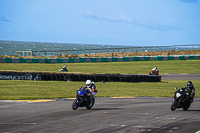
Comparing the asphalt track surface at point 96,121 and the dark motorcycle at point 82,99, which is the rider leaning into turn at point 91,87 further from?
the asphalt track surface at point 96,121

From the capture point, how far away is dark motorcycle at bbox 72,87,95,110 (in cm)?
1539

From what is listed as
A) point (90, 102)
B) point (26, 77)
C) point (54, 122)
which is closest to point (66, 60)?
point (26, 77)

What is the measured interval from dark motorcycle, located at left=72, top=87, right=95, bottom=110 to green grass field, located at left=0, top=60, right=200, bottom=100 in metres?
5.46

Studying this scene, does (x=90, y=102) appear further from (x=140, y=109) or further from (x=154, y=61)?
(x=154, y=61)

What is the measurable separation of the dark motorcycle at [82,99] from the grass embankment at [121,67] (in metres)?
26.6

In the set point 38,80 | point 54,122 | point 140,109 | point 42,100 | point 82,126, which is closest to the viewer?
point 82,126

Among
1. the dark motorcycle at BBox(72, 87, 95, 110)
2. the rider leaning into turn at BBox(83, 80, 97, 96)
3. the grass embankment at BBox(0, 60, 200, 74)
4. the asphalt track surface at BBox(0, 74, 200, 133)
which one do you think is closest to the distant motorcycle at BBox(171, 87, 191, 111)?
the asphalt track surface at BBox(0, 74, 200, 133)

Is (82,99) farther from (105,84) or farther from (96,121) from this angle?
(105,84)

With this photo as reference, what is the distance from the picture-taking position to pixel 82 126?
11102 millimetres

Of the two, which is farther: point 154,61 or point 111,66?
point 154,61

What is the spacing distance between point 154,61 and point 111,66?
8037mm

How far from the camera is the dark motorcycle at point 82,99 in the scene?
50.5ft

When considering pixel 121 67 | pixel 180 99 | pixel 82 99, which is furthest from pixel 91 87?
pixel 121 67

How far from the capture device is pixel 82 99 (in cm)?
1552
